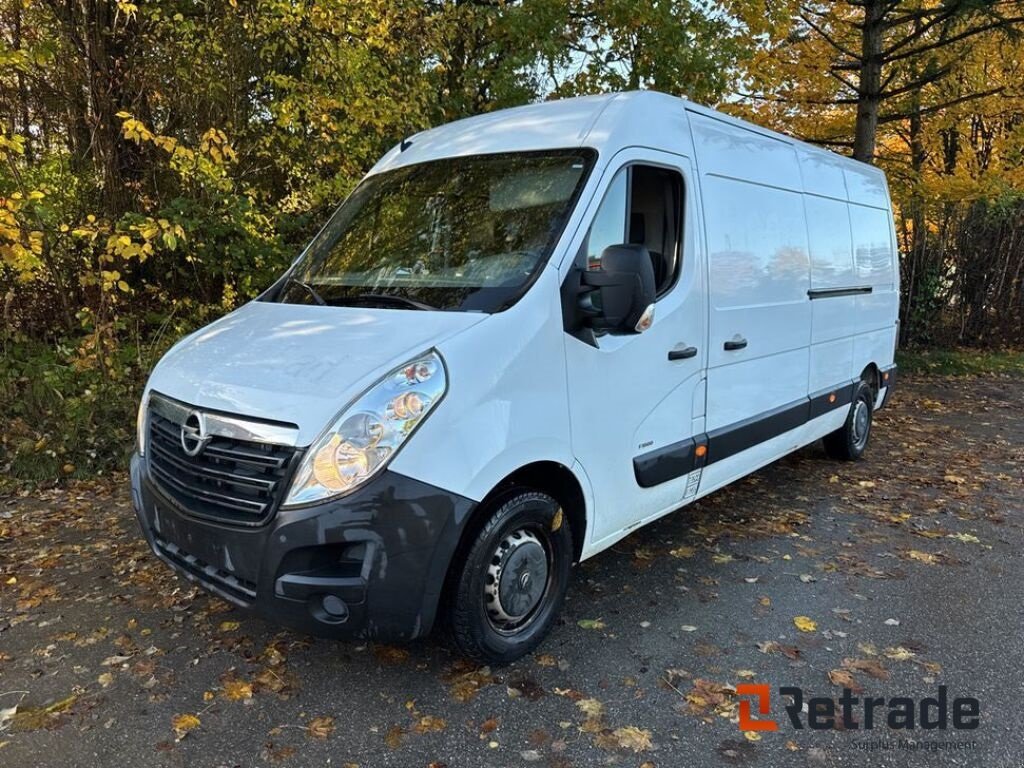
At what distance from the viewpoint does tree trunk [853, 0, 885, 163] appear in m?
11.1

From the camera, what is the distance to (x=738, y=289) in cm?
427

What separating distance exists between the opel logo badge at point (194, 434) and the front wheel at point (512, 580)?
1115mm

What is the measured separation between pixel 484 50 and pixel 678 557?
22.6 ft

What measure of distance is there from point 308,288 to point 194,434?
41.6 inches

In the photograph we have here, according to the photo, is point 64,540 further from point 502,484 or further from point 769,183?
point 769,183

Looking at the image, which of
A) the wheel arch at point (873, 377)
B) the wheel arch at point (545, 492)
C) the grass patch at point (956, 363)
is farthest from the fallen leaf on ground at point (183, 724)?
the grass patch at point (956, 363)

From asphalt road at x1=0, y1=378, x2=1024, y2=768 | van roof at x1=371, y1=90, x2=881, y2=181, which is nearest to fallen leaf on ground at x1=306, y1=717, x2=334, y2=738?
asphalt road at x1=0, y1=378, x2=1024, y2=768

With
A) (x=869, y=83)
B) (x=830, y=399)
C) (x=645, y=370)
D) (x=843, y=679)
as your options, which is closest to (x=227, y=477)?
(x=645, y=370)

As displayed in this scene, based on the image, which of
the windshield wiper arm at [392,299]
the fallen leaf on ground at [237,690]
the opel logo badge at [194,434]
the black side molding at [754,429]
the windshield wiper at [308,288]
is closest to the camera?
the opel logo badge at [194,434]

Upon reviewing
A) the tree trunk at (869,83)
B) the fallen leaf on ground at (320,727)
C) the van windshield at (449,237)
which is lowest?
the fallen leaf on ground at (320,727)

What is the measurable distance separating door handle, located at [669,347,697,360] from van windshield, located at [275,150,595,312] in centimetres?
94

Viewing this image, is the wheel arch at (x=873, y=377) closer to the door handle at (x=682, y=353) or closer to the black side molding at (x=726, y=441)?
the black side molding at (x=726, y=441)

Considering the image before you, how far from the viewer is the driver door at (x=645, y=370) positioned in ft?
10.9

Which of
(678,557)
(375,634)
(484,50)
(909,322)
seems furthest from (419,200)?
(909,322)
